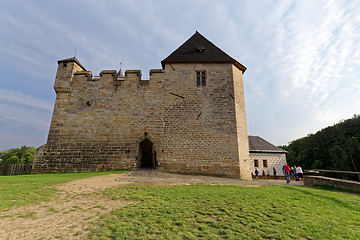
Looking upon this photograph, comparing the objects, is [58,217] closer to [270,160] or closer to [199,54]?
[199,54]

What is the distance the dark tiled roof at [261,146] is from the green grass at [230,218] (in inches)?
766

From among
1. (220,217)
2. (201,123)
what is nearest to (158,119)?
(201,123)

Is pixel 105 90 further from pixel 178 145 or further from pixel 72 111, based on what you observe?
pixel 178 145

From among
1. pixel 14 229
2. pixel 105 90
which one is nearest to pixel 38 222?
pixel 14 229

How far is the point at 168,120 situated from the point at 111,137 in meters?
4.40

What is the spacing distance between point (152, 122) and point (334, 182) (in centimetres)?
1072

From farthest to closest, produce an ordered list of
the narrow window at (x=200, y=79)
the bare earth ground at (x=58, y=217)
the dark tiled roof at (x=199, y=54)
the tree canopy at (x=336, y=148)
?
1. the tree canopy at (x=336, y=148)
2. the dark tiled roof at (x=199, y=54)
3. the narrow window at (x=200, y=79)
4. the bare earth ground at (x=58, y=217)

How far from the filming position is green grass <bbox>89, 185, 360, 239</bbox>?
2952mm

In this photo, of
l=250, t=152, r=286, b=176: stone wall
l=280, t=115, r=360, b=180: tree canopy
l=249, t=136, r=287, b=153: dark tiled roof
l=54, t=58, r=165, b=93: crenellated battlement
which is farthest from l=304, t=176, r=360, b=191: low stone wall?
l=280, t=115, r=360, b=180: tree canopy

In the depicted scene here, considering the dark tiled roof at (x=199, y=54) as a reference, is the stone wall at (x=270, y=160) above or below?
below

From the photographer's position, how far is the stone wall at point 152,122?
38.2 feet

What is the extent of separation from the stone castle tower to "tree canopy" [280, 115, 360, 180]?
58.6ft

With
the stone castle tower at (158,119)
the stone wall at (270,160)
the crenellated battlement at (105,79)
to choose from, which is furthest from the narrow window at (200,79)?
the stone wall at (270,160)

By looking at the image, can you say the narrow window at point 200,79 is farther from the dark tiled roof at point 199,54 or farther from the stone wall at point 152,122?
the dark tiled roof at point 199,54
